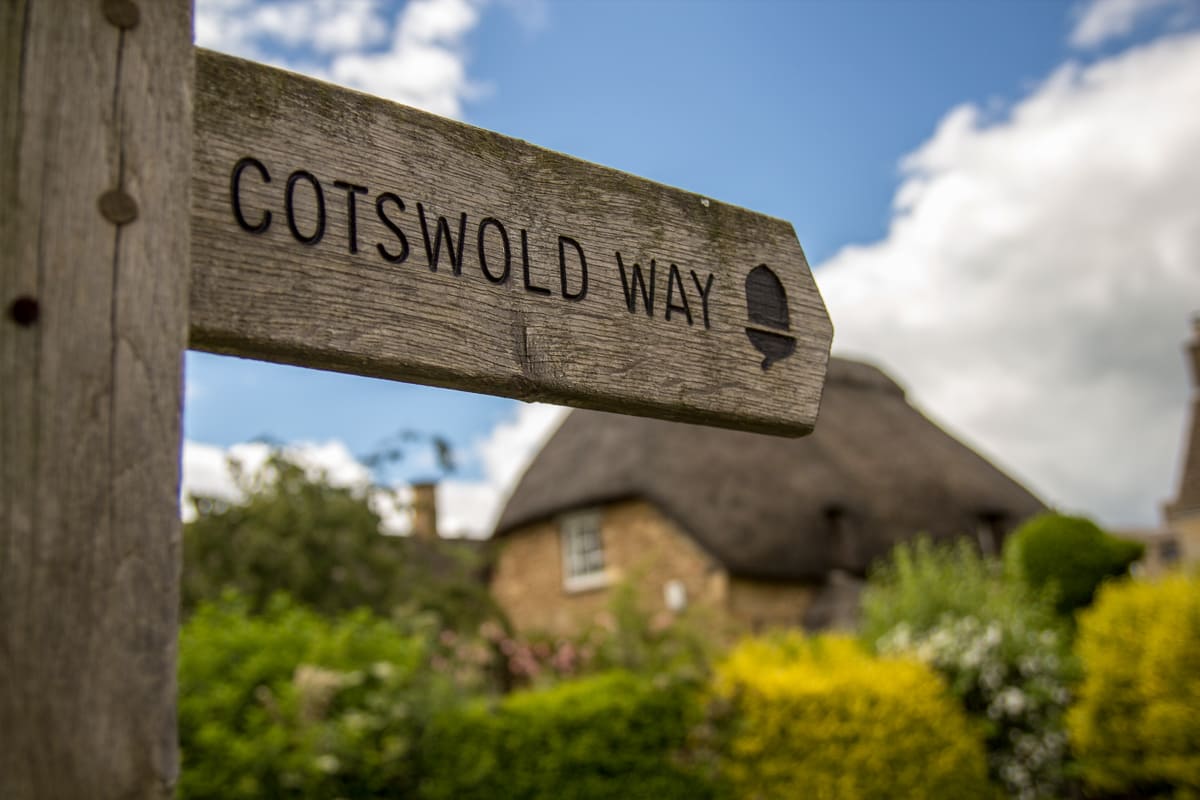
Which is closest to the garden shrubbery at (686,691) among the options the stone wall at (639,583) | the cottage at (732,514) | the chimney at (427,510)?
the stone wall at (639,583)

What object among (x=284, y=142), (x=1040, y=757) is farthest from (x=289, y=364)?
(x=1040, y=757)

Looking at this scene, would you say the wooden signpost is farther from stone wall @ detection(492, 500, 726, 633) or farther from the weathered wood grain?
stone wall @ detection(492, 500, 726, 633)

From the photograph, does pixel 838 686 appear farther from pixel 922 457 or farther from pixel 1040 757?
pixel 922 457

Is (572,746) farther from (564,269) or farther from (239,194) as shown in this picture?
(239,194)

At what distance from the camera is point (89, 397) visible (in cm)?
116

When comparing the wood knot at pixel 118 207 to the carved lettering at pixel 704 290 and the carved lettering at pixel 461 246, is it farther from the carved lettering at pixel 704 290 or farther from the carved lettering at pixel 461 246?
the carved lettering at pixel 704 290

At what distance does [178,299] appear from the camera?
127cm

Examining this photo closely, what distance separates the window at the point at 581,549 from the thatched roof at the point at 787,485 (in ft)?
1.32

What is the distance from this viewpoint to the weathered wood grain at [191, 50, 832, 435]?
1541 millimetres

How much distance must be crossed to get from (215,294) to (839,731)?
8.25 meters

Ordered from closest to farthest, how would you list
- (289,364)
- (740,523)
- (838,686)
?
(289,364), (838,686), (740,523)

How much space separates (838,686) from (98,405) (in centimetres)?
856

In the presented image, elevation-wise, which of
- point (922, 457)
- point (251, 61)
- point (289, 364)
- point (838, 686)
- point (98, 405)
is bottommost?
point (838, 686)

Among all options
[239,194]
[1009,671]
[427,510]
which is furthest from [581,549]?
[239,194]
